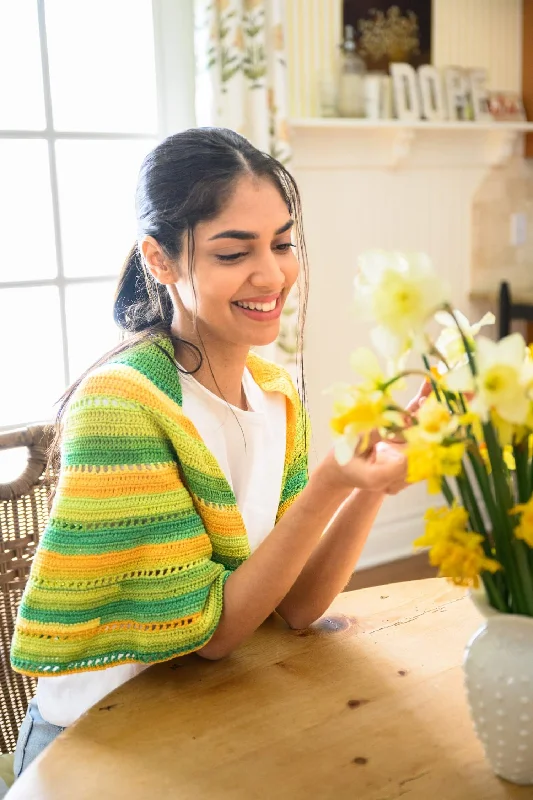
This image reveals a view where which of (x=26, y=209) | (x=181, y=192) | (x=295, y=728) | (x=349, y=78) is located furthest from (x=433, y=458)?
(x=349, y=78)

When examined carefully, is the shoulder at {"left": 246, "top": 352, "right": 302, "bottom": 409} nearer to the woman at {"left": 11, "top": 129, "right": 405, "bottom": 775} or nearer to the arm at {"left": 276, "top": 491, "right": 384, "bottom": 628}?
the woman at {"left": 11, "top": 129, "right": 405, "bottom": 775}

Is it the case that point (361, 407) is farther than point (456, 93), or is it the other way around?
point (456, 93)

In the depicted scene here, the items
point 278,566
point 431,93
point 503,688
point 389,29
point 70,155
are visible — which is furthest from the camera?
point 431,93

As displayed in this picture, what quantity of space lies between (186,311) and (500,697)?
0.75 m

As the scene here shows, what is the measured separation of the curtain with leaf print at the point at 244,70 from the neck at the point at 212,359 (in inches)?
52.9

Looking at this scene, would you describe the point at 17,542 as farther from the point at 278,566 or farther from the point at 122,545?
the point at 278,566

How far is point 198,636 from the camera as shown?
1124 mm

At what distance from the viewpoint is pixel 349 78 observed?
3037 millimetres

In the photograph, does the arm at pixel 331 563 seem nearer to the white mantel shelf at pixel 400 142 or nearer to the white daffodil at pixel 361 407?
the white daffodil at pixel 361 407

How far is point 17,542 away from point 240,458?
1.16 ft

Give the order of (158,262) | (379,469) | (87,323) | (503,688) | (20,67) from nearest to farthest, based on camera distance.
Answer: (503,688) < (379,469) < (158,262) < (20,67) < (87,323)

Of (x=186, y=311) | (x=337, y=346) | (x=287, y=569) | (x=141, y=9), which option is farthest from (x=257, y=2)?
(x=287, y=569)

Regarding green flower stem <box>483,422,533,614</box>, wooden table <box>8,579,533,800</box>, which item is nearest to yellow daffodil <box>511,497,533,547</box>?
green flower stem <box>483,422,533,614</box>

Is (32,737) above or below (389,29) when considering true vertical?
below
